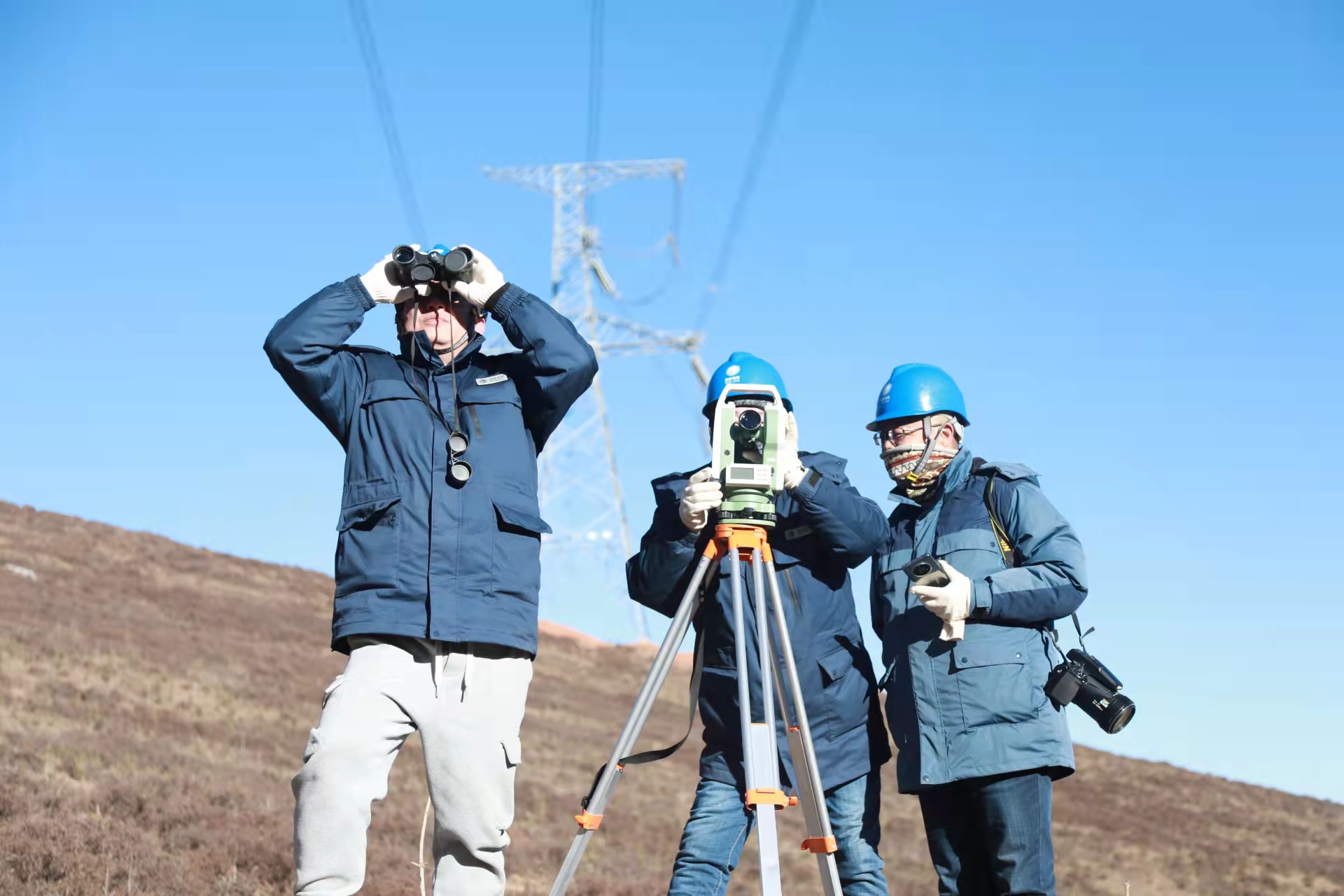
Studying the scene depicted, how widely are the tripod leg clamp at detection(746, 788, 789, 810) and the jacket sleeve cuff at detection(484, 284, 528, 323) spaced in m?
1.56

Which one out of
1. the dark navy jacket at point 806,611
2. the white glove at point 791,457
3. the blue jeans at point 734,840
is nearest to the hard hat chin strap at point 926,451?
the dark navy jacket at point 806,611

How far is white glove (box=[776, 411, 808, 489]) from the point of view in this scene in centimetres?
411

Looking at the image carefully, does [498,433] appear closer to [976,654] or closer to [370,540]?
[370,540]

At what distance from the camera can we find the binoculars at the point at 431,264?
3.88m

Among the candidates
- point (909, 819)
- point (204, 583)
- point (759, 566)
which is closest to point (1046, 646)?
point (759, 566)

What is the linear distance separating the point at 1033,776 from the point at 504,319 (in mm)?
2122

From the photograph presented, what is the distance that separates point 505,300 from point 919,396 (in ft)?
4.91

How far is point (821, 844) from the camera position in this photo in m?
3.68

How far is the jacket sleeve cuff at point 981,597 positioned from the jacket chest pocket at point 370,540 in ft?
5.63

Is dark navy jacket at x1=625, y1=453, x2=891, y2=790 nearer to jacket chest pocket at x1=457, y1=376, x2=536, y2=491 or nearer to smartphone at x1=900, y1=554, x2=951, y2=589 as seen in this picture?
smartphone at x1=900, y1=554, x2=951, y2=589

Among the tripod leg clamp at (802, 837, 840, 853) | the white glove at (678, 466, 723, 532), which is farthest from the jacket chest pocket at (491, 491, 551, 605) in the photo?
the tripod leg clamp at (802, 837, 840, 853)

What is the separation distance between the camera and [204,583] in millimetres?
28609

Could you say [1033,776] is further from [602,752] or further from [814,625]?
[602,752]

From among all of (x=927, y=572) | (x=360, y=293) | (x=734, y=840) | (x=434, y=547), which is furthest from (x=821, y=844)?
(x=360, y=293)
